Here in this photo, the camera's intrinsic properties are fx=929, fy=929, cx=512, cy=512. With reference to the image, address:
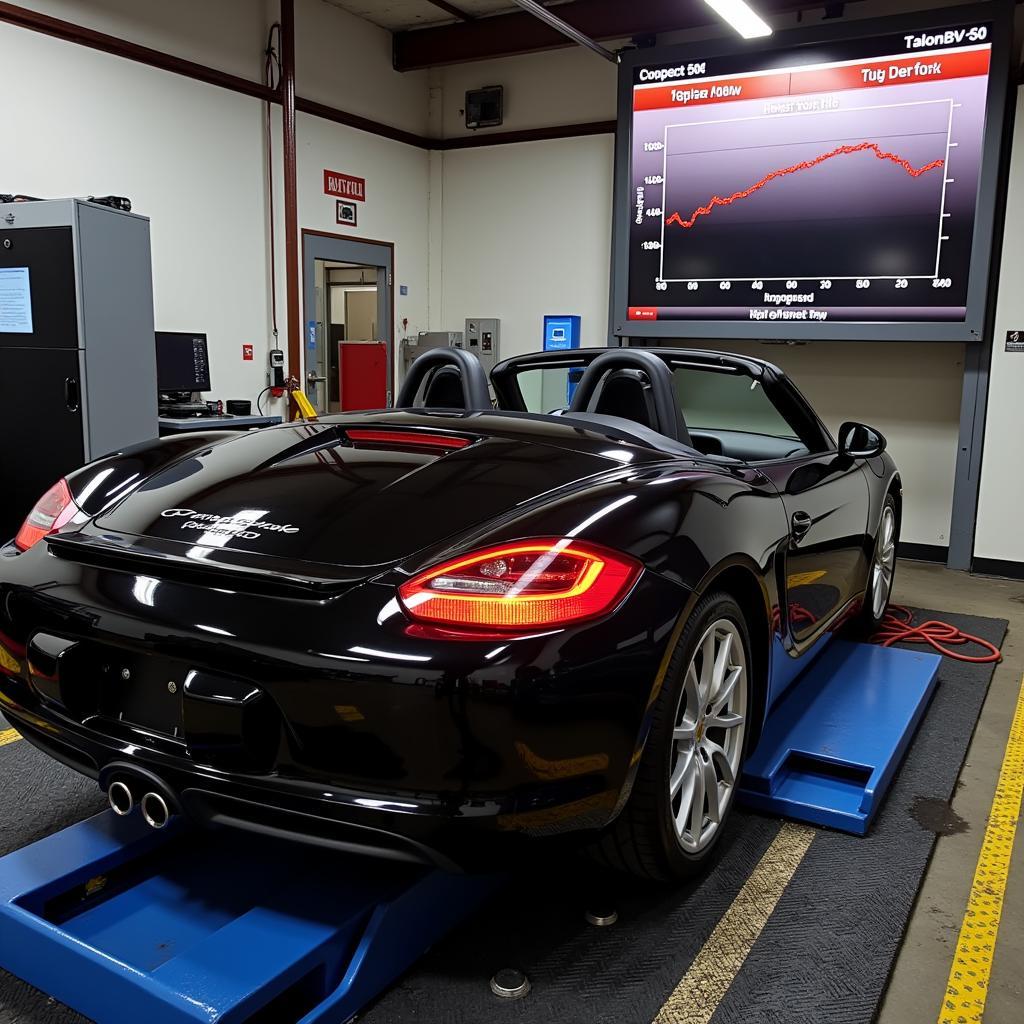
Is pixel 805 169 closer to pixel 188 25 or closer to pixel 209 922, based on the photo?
pixel 188 25

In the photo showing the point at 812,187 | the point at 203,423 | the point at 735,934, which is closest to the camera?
the point at 735,934

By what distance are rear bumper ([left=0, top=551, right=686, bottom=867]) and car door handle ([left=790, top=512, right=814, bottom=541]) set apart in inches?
37.3

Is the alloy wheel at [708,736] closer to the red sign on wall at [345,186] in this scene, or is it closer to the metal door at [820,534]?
the metal door at [820,534]

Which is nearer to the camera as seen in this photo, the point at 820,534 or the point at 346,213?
→ the point at 820,534

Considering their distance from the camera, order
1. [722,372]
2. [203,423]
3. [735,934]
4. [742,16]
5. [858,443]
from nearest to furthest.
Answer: [735,934], [722,372], [858,443], [742,16], [203,423]

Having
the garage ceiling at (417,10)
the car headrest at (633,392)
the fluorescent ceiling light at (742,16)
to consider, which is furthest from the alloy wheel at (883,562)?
the garage ceiling at (417,10)

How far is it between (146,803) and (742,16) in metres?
5.51

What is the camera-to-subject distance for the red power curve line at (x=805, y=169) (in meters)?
5.66

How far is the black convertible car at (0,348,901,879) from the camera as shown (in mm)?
1408

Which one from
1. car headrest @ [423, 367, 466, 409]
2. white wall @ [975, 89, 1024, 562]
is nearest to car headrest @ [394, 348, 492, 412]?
car headrest @ [423, 367, 466, 409]

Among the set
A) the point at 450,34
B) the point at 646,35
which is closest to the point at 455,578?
the point at 646,35

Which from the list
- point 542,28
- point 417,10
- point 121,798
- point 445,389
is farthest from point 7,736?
point 417,10

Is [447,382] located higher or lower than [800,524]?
higher

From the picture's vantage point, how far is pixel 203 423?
5.68 meters
